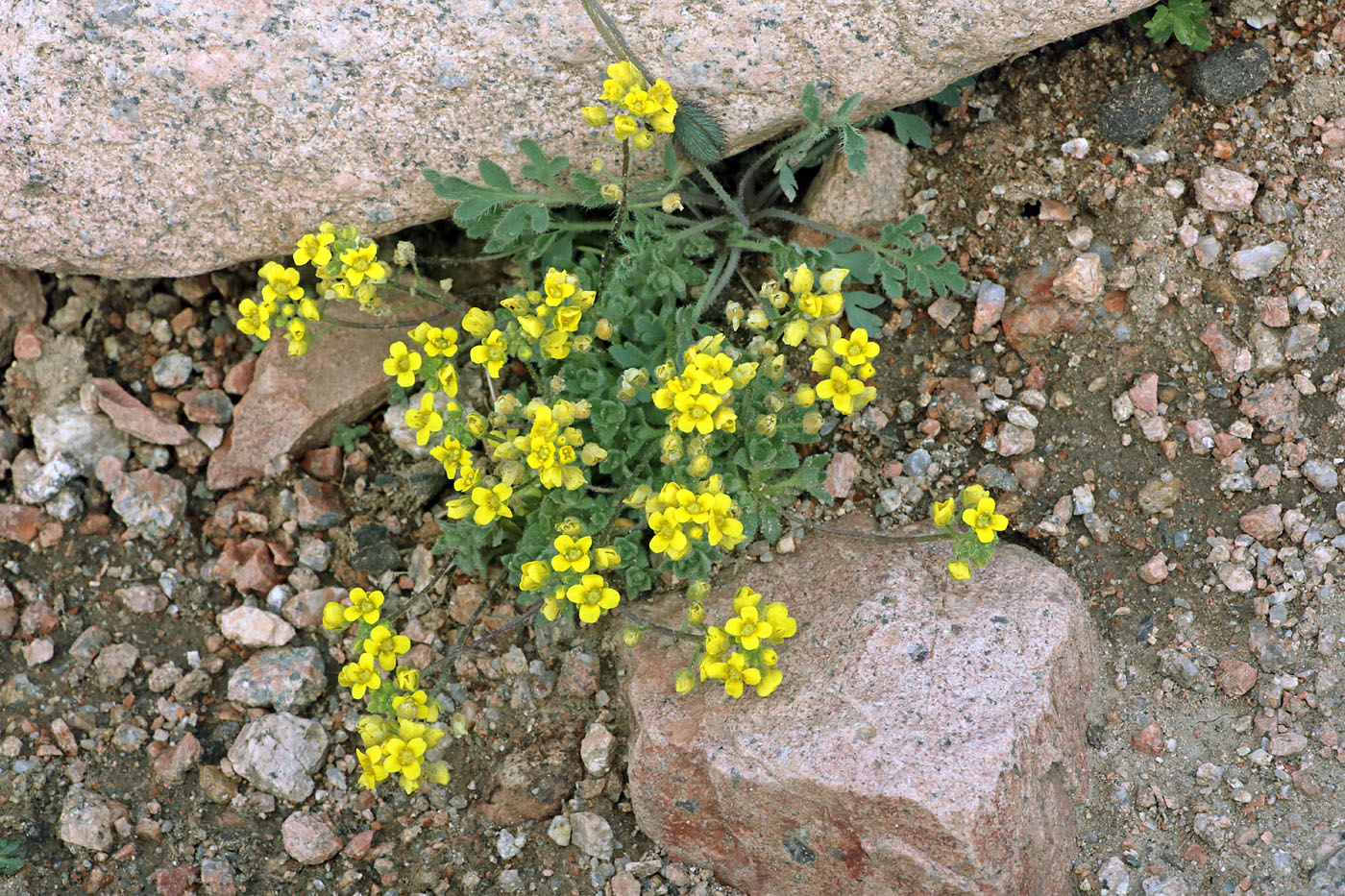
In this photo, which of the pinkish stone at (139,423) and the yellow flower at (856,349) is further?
the pinkish stone at (139,423)

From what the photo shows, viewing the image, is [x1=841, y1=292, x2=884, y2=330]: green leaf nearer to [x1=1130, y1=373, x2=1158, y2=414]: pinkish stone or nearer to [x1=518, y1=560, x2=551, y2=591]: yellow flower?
[x1=1130, y1=373, x2=1158, y2=414]: pinkish stone

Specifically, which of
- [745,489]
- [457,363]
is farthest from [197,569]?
[745,489]

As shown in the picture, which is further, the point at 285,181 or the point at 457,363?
the point at 457,363

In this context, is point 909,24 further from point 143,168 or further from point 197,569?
point 197,569

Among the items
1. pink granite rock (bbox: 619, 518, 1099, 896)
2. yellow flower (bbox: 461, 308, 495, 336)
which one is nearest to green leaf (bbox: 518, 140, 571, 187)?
yellow flower (bbox: 461, 308, 495, 336)

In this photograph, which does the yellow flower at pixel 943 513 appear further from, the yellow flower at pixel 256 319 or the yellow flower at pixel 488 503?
the yellow flower at pixel 256 319

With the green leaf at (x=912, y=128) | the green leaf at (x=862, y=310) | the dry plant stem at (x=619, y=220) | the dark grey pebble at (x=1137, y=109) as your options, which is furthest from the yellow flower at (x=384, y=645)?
the dark grey pebble at (x=1137, y=109)
